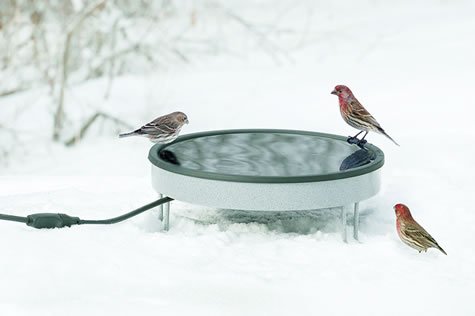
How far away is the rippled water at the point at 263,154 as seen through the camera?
15.6ft

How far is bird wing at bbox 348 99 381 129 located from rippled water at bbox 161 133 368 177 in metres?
0.21

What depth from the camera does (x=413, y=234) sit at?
433cm

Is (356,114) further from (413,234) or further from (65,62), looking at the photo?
(65,62)

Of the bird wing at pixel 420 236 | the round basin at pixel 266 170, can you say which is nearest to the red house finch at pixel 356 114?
the round basin at pixel 266 170

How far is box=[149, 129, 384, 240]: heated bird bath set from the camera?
14.4 feet

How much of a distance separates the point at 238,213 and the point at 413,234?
1.11 meters

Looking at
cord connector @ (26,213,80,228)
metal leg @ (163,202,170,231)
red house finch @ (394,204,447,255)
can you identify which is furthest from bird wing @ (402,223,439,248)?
cord connector @ (26,213,80,228)

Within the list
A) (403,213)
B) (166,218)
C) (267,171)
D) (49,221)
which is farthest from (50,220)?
(403,213)

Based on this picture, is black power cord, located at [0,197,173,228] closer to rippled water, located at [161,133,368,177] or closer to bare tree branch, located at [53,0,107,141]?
rippled water, located at [161,133,368,177]

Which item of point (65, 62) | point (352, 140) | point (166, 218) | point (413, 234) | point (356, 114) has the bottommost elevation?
point (65, 62)

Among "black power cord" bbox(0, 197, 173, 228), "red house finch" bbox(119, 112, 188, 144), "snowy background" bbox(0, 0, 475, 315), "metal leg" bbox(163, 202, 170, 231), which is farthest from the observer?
"red house finch" bbox(119, 112, 188, 144)

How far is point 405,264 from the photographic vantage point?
4.21 m

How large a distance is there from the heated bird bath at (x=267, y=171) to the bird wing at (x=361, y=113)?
173 mm

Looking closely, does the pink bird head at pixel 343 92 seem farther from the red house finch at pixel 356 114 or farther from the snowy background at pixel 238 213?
the snowy background at pixel 238 213
